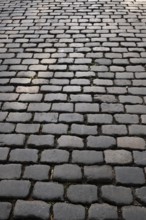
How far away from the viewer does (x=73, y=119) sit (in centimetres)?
343

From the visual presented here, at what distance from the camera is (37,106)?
12.1ft

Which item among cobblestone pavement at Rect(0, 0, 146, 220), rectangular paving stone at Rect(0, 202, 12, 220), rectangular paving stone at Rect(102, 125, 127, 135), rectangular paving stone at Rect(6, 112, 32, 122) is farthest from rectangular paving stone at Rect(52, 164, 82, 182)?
rectangular paving stone at Rect(6, 112, 32, 122)

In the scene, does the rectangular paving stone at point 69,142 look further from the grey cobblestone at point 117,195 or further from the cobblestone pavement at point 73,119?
the grey cobblestone at point 117,195

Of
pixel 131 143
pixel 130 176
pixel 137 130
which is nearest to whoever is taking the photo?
pixel 130 176

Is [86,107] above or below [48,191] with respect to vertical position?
above

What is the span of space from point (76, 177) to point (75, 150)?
1.16 ft

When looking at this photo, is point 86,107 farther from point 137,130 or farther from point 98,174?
point 98,174

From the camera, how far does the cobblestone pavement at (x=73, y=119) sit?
2.52 metres

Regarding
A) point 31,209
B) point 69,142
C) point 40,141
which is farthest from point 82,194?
point 40,141

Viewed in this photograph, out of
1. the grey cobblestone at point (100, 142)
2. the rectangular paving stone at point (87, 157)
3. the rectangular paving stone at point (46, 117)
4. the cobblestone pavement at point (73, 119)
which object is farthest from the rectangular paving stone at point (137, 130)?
the rectangular paving stone at point (46, 117)

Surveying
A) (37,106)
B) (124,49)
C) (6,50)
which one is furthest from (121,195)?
(6,50)

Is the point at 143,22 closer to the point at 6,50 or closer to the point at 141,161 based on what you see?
the point at 6,50

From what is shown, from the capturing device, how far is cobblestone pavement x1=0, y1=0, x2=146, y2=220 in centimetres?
252

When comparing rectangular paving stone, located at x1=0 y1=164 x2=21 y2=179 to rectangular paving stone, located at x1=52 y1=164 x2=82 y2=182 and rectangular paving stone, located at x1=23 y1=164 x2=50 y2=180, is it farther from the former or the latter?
rectangular paving stone, located at x1=52 y1=164 x2=82 y2=182
